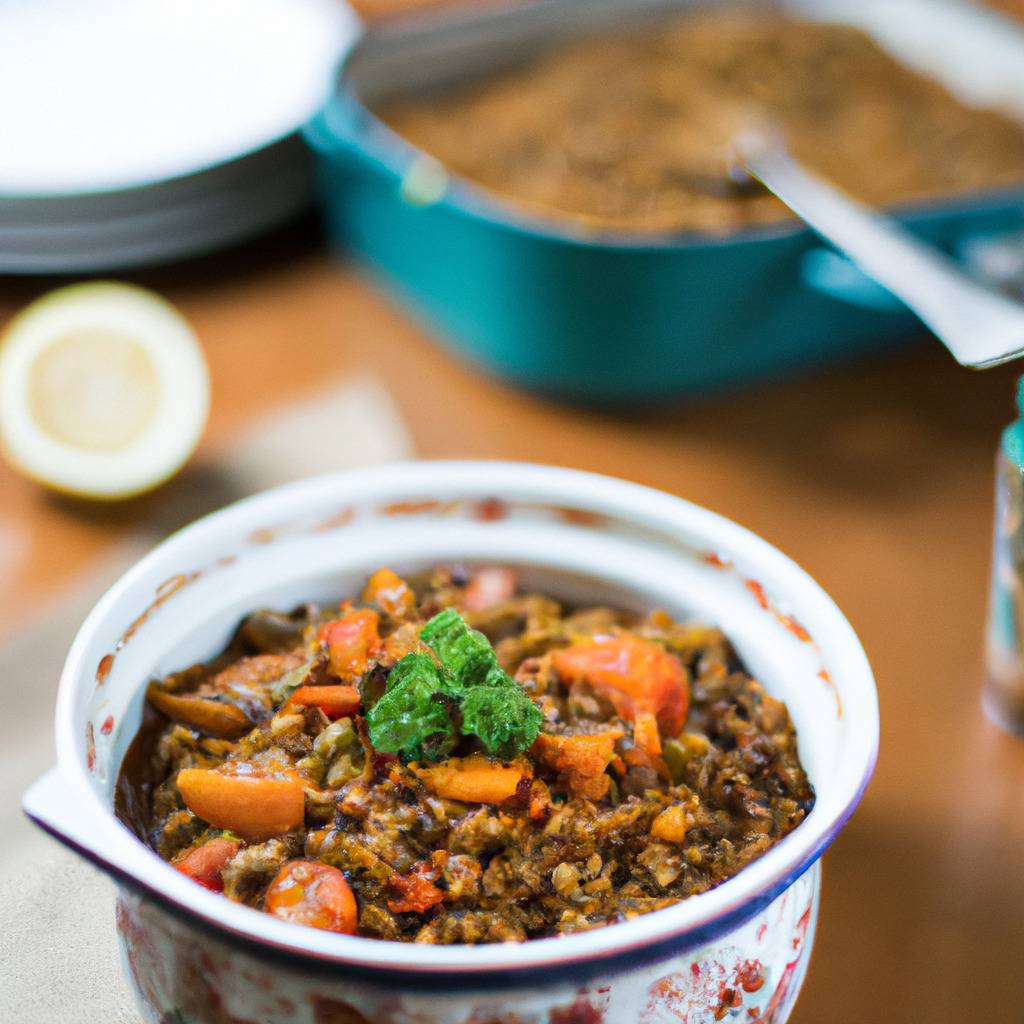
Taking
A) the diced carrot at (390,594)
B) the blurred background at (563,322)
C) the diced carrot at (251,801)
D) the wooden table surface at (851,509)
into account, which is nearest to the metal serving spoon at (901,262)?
the blurred background at (563,322)

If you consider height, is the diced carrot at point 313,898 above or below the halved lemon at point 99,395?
above

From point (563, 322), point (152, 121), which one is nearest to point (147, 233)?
point (152, 121)

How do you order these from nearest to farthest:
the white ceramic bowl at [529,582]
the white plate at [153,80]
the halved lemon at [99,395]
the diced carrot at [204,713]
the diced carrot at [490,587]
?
the white ceramic bowl at [529,582]
the diced carrot at [204,713]
the diced carrot at [490,587]
the halved lemon at [99,395]
the white plate at [153,80]

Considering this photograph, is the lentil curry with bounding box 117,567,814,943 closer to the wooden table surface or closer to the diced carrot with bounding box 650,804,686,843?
the diced carrot with bounding box 650,804,686,843

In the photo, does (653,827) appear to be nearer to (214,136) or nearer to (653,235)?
(653,235)

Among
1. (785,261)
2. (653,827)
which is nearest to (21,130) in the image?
(785,261)

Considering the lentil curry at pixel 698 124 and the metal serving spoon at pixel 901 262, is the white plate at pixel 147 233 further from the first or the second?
the metal serving spoon at pixel 901 262

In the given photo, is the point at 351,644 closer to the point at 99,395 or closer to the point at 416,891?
the point at 416,891
